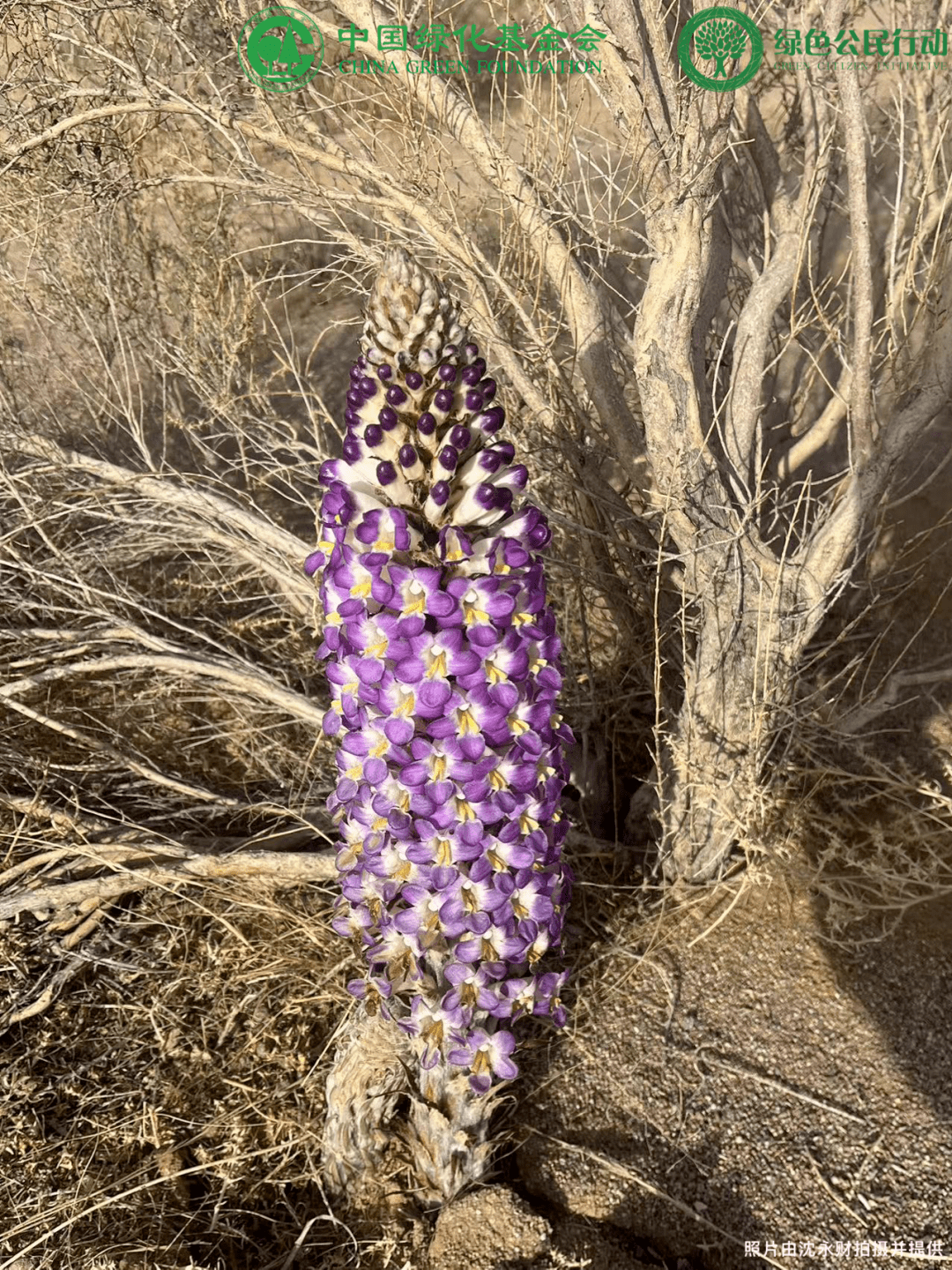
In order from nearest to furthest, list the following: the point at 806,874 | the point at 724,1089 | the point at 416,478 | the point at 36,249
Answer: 1. the point at 416,478
2. the point at 724,1089
3. the point at 806,874
4. the point at 36,249

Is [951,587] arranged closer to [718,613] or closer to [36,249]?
[718,613]

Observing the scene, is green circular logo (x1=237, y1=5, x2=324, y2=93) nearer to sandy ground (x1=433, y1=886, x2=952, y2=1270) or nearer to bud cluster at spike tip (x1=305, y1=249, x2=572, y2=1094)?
bud cluster at spike tip (x1=305, y1=249, x2=572, y2=1094)

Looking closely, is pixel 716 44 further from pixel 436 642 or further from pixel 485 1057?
pixel 485 1057

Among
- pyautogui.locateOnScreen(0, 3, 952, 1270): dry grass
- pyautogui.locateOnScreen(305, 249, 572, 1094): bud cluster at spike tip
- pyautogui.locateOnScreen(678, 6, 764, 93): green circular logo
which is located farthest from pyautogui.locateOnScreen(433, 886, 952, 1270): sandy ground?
pyautogui.locateOnScreen(678, 6, 764, 93): green circular logo

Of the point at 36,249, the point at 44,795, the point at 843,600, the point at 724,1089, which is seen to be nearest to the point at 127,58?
the point at 36,249

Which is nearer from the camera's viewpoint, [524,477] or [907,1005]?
[524,477]

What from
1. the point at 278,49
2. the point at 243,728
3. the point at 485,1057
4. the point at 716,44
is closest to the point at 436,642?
the point at 485,1057
